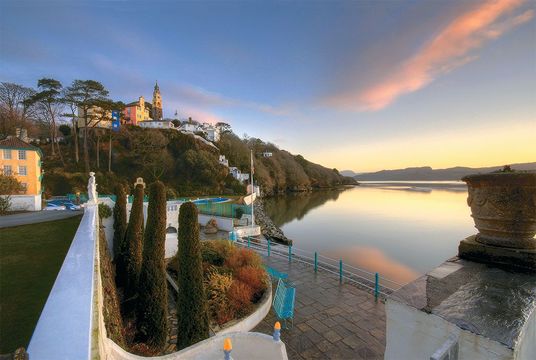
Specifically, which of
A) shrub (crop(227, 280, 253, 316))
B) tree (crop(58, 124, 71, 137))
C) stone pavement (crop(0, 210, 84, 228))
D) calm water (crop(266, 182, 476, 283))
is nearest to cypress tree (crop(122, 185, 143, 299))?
shrub (crop(227, 280, 253, 316))

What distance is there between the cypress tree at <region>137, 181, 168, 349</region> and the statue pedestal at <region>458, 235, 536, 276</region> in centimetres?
635

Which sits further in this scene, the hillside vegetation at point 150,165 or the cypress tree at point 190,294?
the hillside vegetation at point 150,165

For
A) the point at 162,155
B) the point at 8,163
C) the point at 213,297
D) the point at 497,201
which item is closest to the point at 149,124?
the point at 162,155

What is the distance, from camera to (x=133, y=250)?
8.29 meters

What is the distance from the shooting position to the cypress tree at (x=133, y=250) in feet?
26.4

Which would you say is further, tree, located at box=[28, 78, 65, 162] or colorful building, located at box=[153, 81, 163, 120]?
colorful building, located at box=[153, 81, 163, 120]

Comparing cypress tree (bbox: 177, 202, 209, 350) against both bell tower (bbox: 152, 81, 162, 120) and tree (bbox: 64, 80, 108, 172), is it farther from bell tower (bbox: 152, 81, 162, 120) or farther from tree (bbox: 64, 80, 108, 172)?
bell tower (bbox: 152, 81, 162, 120)

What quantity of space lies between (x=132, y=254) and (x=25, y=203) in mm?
16789

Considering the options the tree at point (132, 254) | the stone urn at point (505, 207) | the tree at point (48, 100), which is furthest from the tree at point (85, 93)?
the stone urn at point (505, 207)

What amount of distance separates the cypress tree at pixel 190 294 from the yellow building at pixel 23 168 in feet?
66.8

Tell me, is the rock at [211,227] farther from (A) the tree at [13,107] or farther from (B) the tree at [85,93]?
(B) the tree at [85,93]

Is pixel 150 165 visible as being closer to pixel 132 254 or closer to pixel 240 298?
pixel 132 254

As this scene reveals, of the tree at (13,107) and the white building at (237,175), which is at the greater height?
the tree at (13,107)

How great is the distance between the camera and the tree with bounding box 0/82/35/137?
89.3 feet
